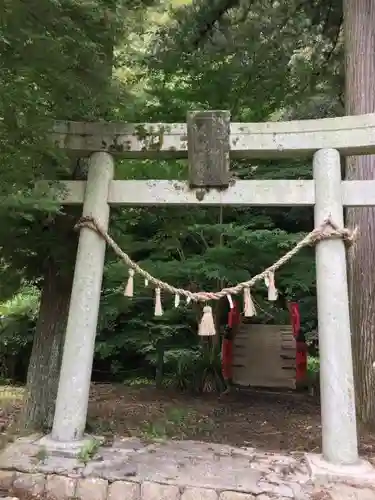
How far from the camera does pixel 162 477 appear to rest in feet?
10.7

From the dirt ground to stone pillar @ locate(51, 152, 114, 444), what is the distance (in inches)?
25.7

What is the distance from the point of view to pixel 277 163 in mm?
7367

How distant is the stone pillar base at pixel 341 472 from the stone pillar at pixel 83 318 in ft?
5.84

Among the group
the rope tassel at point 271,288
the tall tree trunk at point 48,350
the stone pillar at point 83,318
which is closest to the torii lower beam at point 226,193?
the stone pillar at point 83,318

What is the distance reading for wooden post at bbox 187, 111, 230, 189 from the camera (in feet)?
12.9

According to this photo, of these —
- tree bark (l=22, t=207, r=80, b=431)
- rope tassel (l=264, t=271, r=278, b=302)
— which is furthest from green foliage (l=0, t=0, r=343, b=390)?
rope tassel (l=264, t=271, r=278, b=302)

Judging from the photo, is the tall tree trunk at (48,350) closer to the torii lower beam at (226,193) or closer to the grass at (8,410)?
the grass at (8,410)

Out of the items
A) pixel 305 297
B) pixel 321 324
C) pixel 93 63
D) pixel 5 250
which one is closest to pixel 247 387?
pixel 305 297

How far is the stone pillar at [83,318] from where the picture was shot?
3.71m

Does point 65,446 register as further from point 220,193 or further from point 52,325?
point 220,193

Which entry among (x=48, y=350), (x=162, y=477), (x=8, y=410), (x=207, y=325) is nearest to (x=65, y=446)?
(x=162, y=477)

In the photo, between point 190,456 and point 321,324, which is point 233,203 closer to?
point 321,324

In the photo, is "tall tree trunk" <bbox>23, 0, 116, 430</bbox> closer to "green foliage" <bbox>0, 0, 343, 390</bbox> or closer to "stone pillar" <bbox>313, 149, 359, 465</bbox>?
"green foliage" <bbox>0, 0, 343, 390</bbox>

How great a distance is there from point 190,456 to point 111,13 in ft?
10.8
